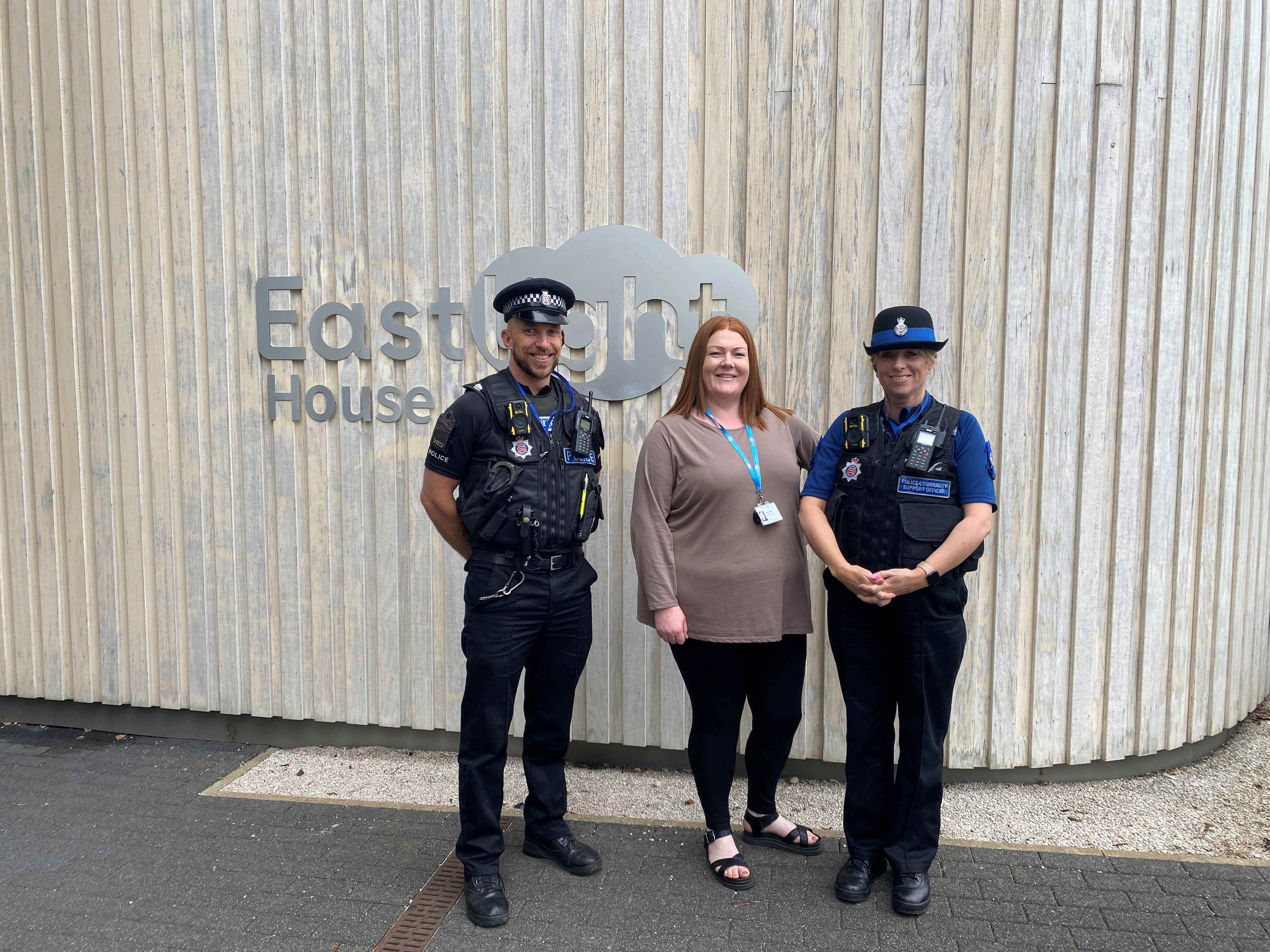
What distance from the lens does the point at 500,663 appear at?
3.10 m

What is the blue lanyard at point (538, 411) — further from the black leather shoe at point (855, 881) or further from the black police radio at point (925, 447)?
the black leather shoe at point (855, 881)

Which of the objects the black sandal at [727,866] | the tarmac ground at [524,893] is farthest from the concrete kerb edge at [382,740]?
the black sandal at [727,866]

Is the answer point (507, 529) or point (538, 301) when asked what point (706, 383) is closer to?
point (538, 301)

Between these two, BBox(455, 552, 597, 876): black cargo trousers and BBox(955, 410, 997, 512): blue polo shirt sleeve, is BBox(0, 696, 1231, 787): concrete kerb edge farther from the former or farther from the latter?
BBox(955, 410, 997, 512): blue polo shirt sleeve

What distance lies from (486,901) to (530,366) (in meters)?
1.91

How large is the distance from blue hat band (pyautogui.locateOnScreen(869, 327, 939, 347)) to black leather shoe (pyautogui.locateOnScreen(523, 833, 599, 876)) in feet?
7.29

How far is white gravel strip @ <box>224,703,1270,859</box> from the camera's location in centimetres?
355

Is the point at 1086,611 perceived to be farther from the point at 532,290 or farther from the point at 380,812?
the point at 380,812

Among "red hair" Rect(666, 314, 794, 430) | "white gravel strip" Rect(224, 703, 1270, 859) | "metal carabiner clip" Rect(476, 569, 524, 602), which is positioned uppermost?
"red hair" Rect(666, 314, 794, 430)

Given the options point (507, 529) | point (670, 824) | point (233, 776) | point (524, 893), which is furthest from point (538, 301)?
point (233, 776)

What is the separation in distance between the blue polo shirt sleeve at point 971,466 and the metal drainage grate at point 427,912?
2.36 meters

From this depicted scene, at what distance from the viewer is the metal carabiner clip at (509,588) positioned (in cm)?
307

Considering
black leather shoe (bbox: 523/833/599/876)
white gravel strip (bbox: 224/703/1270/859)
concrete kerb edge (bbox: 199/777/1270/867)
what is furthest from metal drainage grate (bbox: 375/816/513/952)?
white gravel strip (bbox: 224/703/1270/859)

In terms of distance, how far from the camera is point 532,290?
3090mm
